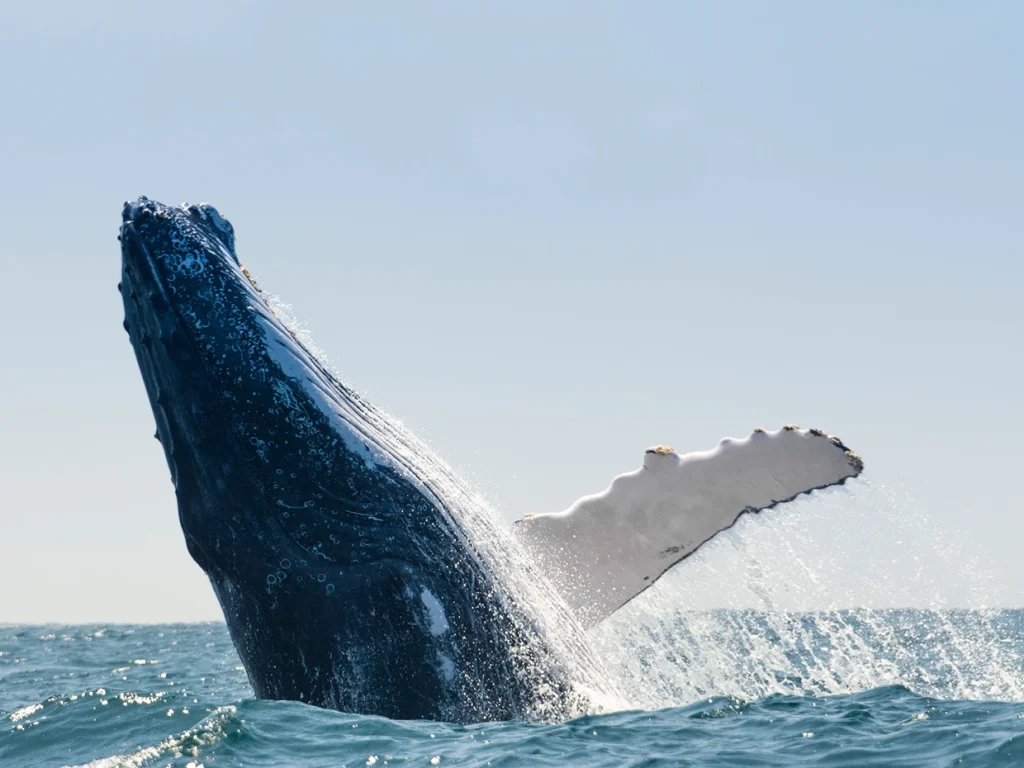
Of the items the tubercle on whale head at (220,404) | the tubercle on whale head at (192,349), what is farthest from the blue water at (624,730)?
the tubercle on whale head at (192,349)

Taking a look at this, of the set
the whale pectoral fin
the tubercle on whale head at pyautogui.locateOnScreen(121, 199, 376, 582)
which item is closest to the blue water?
the whale pectoral fin

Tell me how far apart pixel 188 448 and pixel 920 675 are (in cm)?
1535

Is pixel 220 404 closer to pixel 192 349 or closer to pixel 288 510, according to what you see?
pixel 192 349

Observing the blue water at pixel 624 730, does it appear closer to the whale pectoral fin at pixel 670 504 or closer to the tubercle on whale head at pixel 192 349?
the whale pectoral fin at pixel 670 504

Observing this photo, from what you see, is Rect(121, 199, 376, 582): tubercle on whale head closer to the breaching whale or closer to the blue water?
the breaching whale

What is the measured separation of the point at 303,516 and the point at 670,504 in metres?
3.33

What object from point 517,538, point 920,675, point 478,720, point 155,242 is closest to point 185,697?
point 517,538

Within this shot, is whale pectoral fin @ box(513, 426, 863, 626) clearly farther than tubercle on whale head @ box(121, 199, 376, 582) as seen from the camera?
Yes

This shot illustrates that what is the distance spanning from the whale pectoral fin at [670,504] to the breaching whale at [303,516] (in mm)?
1659

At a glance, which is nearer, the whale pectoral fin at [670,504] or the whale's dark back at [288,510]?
the whale's dark back at [288,510]

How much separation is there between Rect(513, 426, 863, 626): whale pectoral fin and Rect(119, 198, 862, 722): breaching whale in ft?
5.44

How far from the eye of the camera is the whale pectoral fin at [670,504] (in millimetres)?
8594

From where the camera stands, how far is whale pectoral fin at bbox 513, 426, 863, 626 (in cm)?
859

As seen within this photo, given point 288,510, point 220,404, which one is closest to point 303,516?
point 288,510
